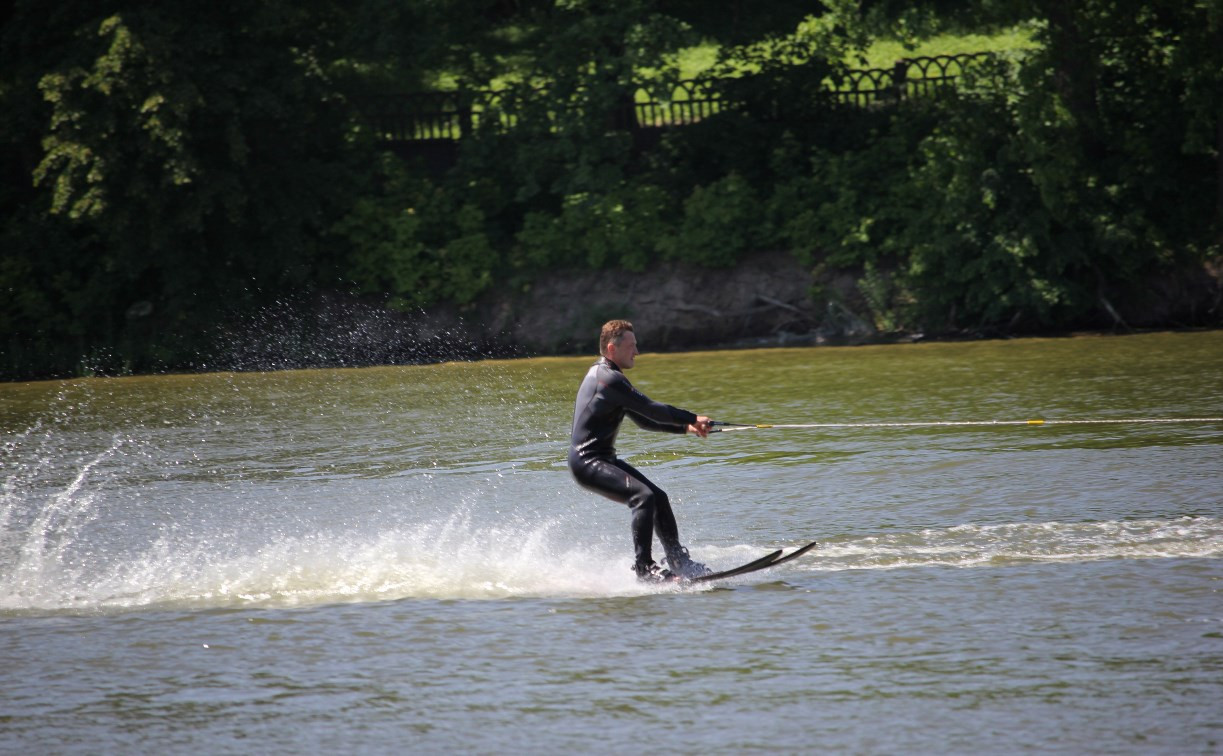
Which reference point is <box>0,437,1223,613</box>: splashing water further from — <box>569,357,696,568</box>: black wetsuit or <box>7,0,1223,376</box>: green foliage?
<box>7,0,1223,376</box>: green foliage

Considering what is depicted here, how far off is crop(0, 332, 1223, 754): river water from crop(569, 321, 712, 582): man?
25cm

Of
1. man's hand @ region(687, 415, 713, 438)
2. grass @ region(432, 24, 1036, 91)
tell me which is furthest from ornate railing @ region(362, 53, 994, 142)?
man's hand @ region(687, 415, 713, 438)

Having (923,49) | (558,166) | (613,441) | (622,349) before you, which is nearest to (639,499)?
(613,441)

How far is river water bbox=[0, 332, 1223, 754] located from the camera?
20.8ft

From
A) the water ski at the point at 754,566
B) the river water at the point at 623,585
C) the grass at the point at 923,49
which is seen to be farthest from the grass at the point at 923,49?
the water ski at the point at 754,566

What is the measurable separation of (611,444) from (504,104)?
56.2 feet

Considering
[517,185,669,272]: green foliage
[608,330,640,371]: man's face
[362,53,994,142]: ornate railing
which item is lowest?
[608,330,640,371]: man's face

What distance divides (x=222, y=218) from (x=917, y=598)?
1804 centimetres

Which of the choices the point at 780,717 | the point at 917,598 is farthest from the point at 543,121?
the point at 780,717

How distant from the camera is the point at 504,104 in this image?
25.2m

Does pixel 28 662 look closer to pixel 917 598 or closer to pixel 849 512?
pixel 917 598

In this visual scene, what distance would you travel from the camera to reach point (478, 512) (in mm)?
11031

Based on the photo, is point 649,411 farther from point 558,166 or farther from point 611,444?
point 558,166

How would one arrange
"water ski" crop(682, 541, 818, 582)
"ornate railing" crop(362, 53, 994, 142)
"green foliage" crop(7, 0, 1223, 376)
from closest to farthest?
"water ski" crop(682, 541, 818, 582)
"green foliage" crop(7, 0, 1223, 376)
"ornate railing" crop(362, 53, 994, 142)
